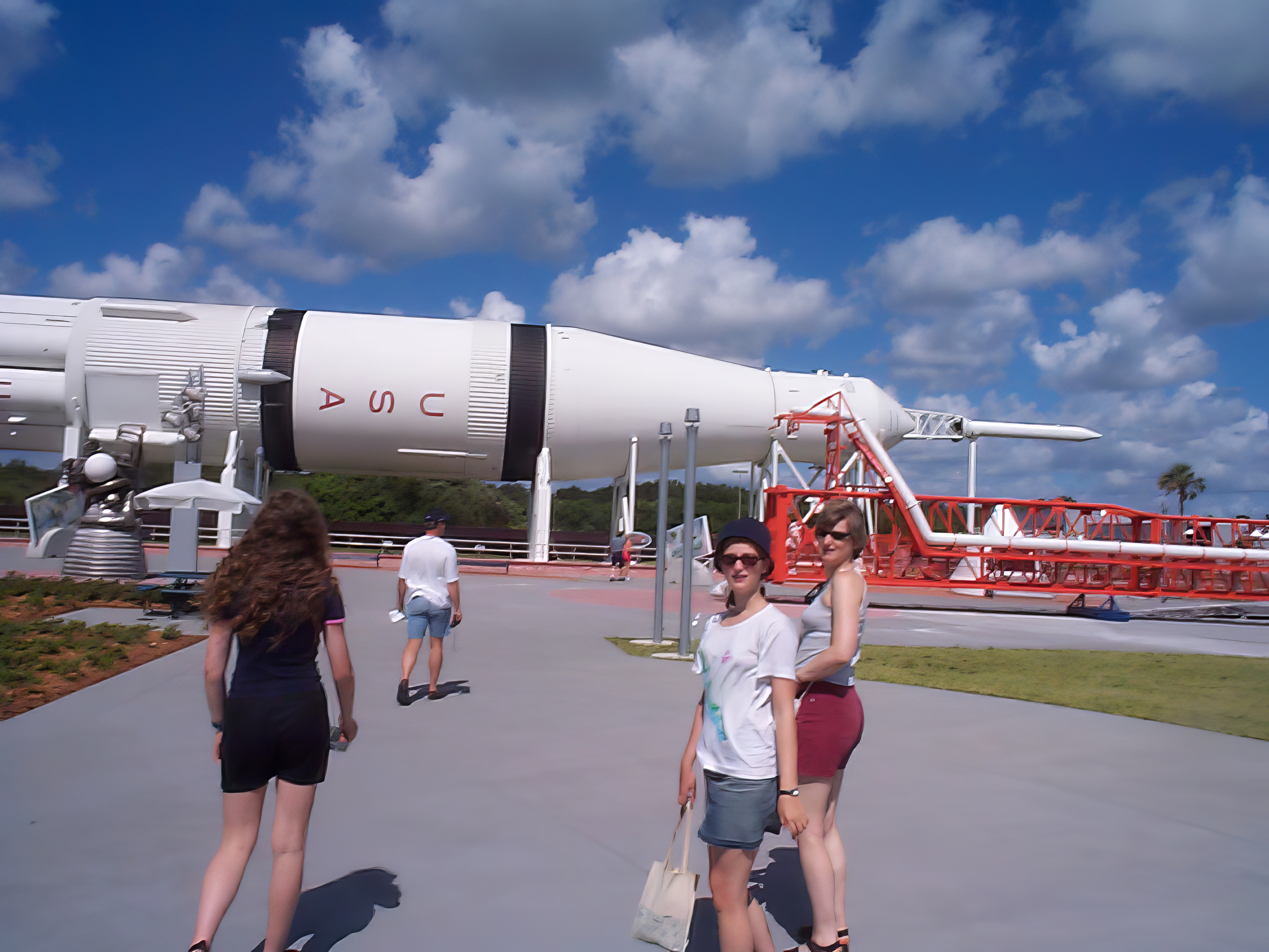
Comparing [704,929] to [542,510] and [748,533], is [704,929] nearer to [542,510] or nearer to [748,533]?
[748,533]

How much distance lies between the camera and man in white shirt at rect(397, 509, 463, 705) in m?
7.11

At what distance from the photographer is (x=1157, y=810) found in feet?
16.2

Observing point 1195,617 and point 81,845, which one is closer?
point 81,845

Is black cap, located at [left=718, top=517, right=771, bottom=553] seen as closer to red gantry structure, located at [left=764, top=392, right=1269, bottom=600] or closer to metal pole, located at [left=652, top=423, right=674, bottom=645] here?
metal pole, located at [left=652, top=423, right=674, bottom=645]

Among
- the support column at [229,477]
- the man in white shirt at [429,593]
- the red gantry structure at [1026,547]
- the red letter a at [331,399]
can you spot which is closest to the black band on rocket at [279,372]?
the support column at [229,477]

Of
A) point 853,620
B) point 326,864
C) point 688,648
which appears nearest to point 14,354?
point 688,648

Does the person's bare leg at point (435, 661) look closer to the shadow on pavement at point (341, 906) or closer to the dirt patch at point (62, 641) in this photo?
the dirt patch at point (62, 641)

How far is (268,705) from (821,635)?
1.91 metres

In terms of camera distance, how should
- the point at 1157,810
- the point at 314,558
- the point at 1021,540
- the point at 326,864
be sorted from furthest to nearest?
the point at 1021,540 → the point at 1157,810 → the point at 326,864 → the point at 314,558

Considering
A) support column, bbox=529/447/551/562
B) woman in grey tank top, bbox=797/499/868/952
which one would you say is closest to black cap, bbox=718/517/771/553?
woman in grey tank top, bbox=797/499/868/952

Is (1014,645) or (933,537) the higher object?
(933,537)

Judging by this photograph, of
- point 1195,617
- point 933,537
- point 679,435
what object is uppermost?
point 679,435

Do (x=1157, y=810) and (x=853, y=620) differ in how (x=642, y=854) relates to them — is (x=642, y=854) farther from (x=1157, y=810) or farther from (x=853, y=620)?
(x=1157, y=810)

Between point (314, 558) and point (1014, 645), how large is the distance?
39.0 feet
